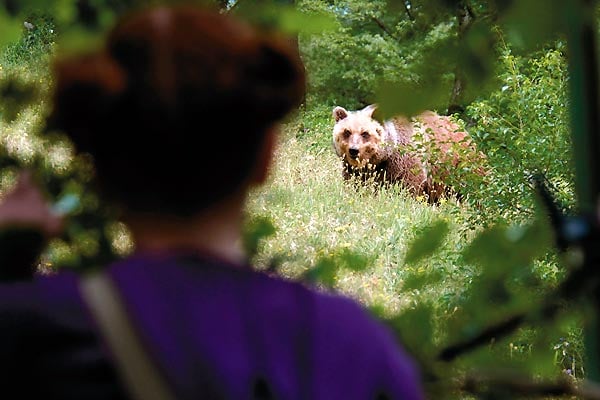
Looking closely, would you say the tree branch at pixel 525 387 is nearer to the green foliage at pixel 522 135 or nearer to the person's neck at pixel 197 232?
the person's neck at pixel 197 232

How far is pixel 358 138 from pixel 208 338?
669cm

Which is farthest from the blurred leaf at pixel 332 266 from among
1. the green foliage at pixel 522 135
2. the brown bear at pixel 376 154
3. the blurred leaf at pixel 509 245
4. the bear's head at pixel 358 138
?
the bear's head at pixel 358 138

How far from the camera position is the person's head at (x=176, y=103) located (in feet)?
2.11

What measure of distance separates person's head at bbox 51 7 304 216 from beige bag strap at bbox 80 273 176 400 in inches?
3.4

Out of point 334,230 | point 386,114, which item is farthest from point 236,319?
point 334,230

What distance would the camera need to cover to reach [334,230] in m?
5.56

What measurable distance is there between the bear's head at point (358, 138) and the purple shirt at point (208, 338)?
653 centimetres

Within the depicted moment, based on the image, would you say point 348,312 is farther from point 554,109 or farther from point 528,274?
point 554,109

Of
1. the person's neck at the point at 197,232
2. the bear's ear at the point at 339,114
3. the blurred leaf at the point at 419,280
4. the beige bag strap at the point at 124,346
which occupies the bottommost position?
the beige bag strap at the point at 124,346

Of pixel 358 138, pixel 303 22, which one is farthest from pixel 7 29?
pixel 358 138

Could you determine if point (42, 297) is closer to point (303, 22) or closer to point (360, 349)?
point (360, 349)

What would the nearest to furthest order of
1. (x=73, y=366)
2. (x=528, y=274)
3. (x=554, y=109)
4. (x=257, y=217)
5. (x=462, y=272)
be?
(x=73, y=366), (x=528, y=274), (x=257, y=217), (x=462, y=272), (x=554, y=109)

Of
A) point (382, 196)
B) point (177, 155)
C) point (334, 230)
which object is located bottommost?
point (177, 155)

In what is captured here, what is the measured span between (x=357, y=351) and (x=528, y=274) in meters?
0.33
